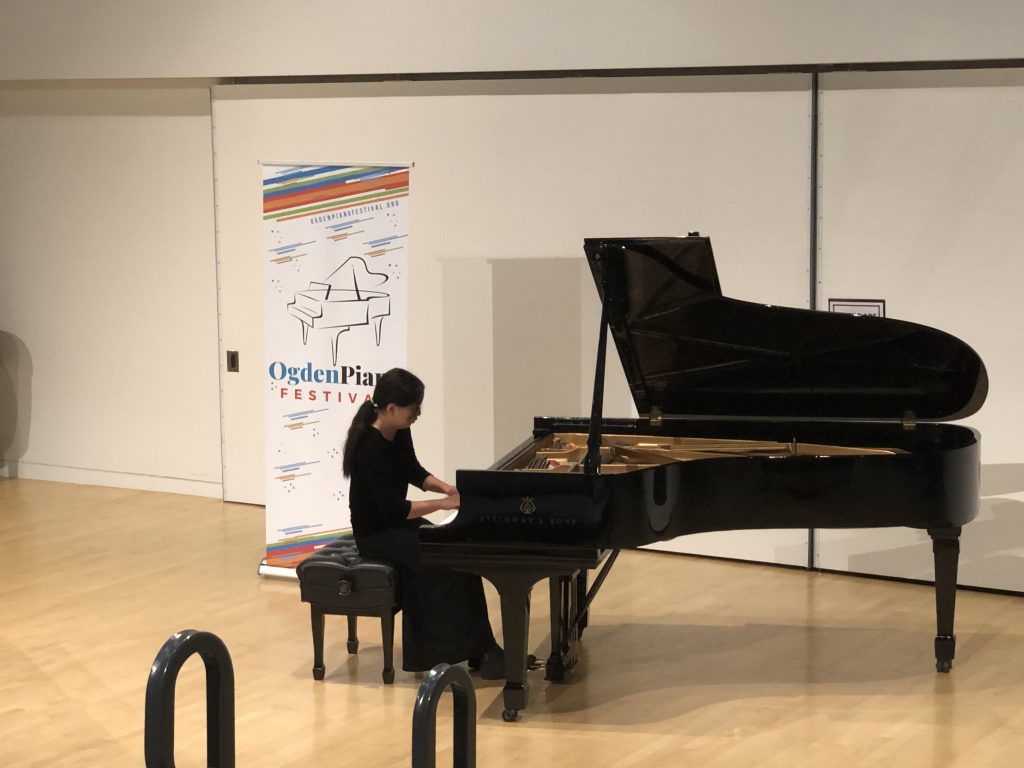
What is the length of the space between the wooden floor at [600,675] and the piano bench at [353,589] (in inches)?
9.1

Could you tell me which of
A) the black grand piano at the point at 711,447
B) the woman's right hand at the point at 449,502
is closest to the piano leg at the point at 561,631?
the black grand piano at the point at 711,447

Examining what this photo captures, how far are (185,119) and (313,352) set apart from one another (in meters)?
2.47

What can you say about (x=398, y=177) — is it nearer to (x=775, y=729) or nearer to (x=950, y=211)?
(x=950, y=211)

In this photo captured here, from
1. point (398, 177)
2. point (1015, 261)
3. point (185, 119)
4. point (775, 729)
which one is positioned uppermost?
point (185, 119)

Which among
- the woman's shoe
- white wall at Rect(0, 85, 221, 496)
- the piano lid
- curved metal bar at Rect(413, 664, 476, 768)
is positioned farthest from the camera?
white wall at Rect(0, 85, 221, 496)

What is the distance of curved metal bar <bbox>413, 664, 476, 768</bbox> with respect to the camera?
237 centimetres

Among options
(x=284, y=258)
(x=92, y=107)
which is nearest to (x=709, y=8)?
(x=284, y=258)

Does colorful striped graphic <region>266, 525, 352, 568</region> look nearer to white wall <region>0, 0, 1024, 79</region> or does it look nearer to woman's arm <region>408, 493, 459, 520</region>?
woman's arm <region>408, 493, 459, 520</region>

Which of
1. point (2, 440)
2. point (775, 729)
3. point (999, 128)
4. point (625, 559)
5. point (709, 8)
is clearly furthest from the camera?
point (2, 440)

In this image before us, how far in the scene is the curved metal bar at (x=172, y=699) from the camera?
2.44 metres

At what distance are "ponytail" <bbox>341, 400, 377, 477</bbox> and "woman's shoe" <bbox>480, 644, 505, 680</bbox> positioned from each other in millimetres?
827

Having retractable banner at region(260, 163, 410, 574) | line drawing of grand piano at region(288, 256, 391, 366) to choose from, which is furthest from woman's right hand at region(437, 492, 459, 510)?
line drawing of grand piano at region(288, 256, 391, 366)

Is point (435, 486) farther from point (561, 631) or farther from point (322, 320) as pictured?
point (322, 320)

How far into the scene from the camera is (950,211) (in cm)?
602
